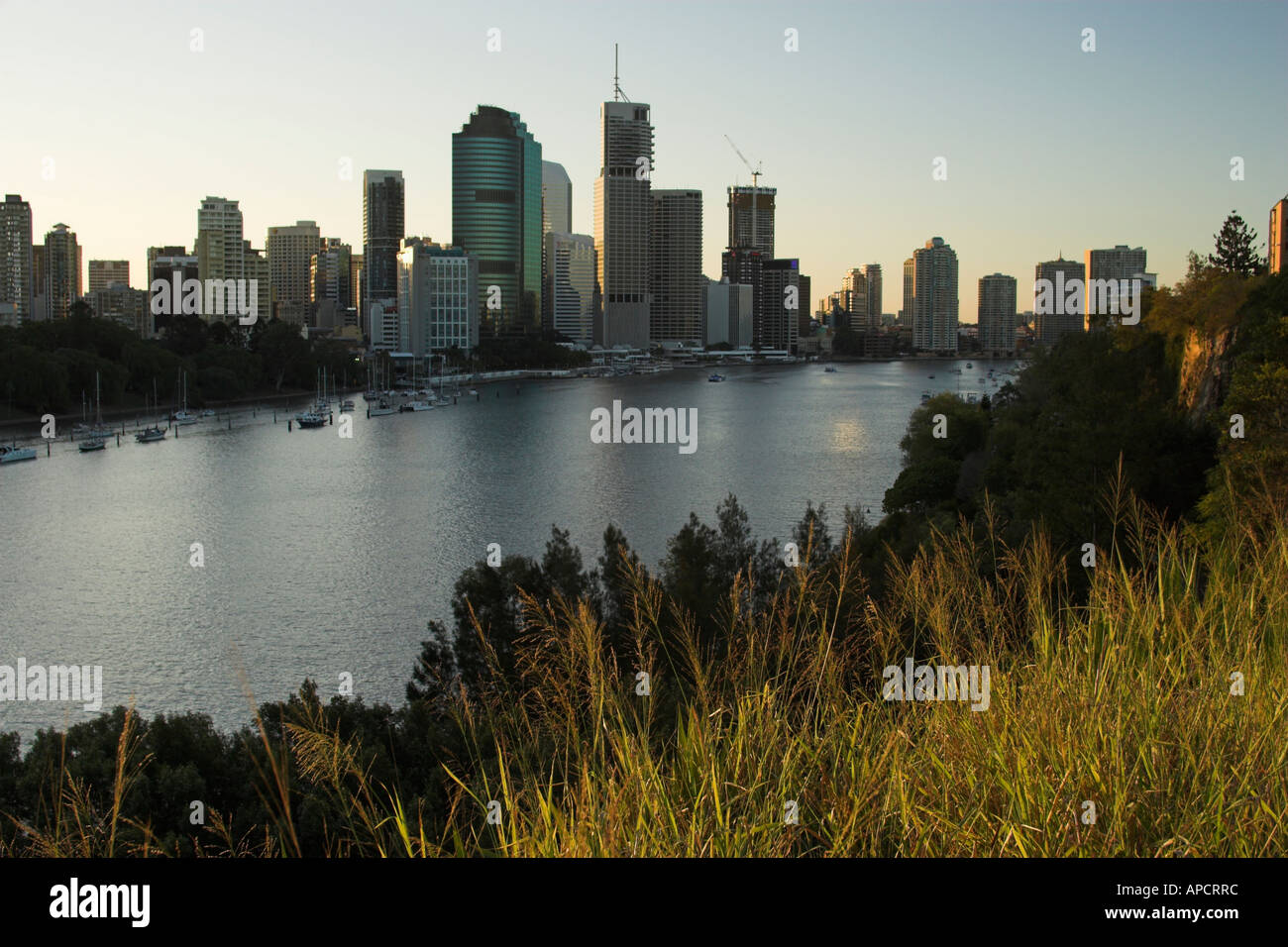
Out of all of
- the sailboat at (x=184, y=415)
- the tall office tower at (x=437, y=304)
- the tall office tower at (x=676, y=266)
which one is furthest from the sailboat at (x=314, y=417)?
the tall office tower at (x=676, y=266)

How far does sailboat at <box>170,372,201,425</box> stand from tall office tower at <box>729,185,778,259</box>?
205 feet

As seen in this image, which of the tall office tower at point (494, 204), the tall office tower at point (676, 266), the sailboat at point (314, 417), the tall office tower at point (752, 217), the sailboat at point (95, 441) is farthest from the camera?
the tall office tower at point (752, 217)

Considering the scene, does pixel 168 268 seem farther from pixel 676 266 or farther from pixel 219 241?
pixel 676 266

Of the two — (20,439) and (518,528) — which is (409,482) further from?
(20,439)

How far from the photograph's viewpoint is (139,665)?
9516mm

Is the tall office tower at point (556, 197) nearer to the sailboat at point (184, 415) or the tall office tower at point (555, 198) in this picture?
the tall office tower at point (555, 198)

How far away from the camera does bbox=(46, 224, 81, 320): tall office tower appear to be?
51625mm

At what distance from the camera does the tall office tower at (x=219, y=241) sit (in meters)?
49.6

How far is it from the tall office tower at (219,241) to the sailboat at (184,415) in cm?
1820

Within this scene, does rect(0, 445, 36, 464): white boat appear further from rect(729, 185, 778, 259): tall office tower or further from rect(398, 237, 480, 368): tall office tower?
Result: rect(729, 185, 778, 259): tall office tower

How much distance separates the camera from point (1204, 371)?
471 inches

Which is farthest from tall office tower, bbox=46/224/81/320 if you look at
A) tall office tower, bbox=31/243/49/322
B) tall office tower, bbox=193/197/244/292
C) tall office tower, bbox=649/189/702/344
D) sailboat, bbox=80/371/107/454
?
tall office tower, bbox=649/189/702/344
